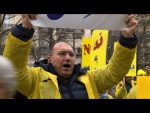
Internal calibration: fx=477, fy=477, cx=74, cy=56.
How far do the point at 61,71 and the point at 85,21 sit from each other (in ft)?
1.49

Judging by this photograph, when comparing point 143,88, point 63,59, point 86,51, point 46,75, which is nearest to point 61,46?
point 63,59

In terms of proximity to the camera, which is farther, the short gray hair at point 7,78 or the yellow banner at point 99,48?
the yellow banner at point 99,48

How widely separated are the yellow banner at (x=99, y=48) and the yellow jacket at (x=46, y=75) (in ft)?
11.4

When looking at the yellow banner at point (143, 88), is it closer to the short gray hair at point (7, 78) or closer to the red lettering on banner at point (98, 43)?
the red lettering on banner at point (98, 43)

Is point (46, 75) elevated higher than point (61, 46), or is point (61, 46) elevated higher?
point (61, 46)

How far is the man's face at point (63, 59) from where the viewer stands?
3553mm

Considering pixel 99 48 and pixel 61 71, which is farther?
pixel 99 48

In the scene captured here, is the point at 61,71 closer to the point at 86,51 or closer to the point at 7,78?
the point at 7,78

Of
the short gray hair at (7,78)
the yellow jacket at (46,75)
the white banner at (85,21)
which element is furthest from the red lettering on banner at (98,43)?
the short gray hair at (7,78)

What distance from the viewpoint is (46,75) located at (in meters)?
3.48

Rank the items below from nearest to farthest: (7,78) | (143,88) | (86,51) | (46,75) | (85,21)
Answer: (7,78) < (85,21) < (46,75) < (143,88) < (86,51)

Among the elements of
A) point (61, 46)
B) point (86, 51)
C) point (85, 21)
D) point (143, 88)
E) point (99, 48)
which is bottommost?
point (143, 88)
